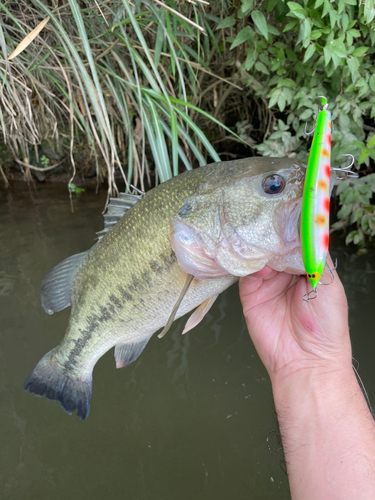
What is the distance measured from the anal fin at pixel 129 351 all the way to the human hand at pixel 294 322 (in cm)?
45

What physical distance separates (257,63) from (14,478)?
2780 millimetres

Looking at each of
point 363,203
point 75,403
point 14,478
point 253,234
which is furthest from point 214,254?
point 363,203

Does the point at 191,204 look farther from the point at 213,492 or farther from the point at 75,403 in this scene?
the point at 213,492

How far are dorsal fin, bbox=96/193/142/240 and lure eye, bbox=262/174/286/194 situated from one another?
0.50 metres

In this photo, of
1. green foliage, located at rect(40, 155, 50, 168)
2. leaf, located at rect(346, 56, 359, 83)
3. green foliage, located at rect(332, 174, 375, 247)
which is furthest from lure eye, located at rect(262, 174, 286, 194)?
green foliage, located at rect(40, 155, 50, 168)

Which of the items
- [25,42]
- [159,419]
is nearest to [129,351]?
[159,419]

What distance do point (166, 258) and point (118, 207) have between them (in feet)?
1.06

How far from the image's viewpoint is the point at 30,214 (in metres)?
4.10

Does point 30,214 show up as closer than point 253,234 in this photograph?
No

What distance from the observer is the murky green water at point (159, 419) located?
1.77 metres

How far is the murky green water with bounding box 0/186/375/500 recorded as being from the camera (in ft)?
5.81

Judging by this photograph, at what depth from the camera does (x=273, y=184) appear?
3.66 ft

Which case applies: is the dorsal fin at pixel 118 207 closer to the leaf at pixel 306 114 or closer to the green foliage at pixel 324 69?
the green foliage at pixel 324 69

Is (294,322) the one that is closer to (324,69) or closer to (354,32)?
(354,32)
